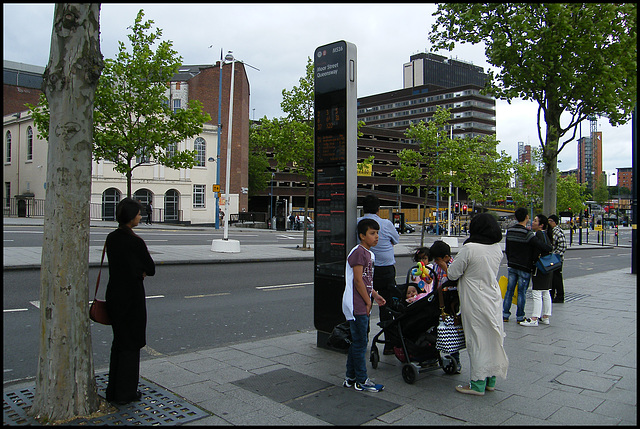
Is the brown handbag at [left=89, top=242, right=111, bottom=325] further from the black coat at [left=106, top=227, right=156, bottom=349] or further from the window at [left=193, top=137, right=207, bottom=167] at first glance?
the window at [left=193, top=137, right=207, bottom=167]

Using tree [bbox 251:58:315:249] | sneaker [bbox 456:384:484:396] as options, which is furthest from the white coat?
tree [bbox 251:58:315:249]

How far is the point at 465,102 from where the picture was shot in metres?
111

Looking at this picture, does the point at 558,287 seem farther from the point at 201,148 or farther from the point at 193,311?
the point at 201,148

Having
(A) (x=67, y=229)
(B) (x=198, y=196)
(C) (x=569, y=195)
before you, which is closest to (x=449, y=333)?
(A) (x=67, y=229)

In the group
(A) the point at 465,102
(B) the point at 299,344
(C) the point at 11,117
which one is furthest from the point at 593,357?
(A) the point at 465,102

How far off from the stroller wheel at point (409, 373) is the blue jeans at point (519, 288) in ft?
12.3

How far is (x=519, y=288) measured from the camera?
8.16m

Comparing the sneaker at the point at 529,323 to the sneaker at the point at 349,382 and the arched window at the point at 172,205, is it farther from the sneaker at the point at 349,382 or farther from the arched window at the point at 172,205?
the arched window at the point at 172,205

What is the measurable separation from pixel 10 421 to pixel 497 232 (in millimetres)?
4475

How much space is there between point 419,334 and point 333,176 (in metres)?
2.17

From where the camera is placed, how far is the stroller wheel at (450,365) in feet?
17.3

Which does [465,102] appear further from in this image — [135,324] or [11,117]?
[135,324]

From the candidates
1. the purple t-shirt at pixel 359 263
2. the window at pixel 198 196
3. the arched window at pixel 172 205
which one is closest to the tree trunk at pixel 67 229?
the purple t-shirt at pixel 359 263

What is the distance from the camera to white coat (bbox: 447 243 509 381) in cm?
468
